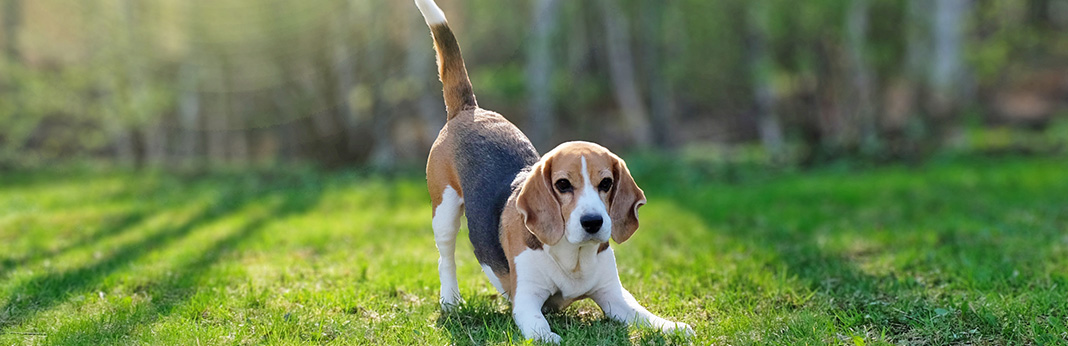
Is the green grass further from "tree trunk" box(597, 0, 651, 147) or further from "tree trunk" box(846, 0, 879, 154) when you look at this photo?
"tree trunk" box(597, 0, 651, 147)

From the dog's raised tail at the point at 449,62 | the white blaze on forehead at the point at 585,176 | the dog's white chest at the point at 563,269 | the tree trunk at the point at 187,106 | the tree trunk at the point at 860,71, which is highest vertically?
the dog's raised tail at the point at 449,62

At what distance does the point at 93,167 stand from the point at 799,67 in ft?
51.2

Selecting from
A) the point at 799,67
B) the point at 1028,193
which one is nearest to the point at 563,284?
the point at 1028,193

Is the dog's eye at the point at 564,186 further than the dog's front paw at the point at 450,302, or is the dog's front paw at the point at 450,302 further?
the dog's front paw at the point at 450,302

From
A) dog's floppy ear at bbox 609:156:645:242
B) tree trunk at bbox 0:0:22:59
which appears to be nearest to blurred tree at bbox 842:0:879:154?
dog's floppy ear at bbox 609:156:645:242

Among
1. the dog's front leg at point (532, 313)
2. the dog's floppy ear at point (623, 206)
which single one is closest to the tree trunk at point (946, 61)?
the dog's floppy ear at point (623, 206)

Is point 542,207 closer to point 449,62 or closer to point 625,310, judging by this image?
point 625,310

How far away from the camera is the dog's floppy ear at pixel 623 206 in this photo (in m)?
3.63

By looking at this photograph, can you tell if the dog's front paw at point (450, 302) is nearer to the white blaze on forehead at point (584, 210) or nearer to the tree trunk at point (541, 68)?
the white blaze on forehead at point (584, 210)

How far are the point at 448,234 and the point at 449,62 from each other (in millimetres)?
1011

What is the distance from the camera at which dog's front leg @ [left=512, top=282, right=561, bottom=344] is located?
12.0ft

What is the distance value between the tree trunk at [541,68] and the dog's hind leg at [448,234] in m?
10.0

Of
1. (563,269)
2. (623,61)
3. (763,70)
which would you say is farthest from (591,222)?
(623,61)

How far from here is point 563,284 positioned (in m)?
3.93
